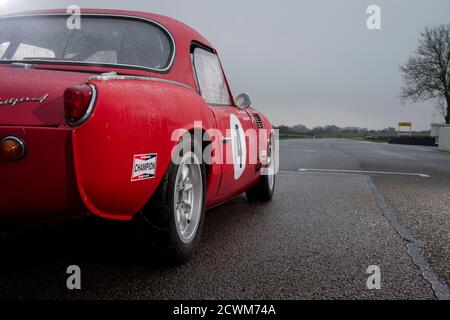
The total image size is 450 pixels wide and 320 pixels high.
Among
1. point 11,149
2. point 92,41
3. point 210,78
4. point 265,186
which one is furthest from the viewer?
point 265,186

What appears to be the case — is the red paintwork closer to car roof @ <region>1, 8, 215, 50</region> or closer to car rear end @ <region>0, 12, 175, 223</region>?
car rear end @ <region>0, 12, 175, 223</region>

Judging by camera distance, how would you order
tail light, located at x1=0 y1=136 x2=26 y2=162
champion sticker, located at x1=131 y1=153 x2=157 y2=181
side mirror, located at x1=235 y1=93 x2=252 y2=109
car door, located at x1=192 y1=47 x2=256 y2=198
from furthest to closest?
side mirror, located at x1=235 y1=93 x2=252 y2=109 < car door, located at x1=192 y1=47 x2=256 y2=198 < champion sticker, located at x1=131 y1=153 x2=157 y2=181 < tail light, located at x1=0 y1=136 x2=26 y2=162

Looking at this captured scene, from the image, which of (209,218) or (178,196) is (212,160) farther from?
(209,218)

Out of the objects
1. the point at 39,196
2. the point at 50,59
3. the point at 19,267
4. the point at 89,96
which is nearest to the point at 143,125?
the point at 89,96

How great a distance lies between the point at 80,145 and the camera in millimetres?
2195

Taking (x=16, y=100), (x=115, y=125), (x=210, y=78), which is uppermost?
(x=210, y=78)

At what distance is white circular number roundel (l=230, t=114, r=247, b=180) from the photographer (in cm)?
392

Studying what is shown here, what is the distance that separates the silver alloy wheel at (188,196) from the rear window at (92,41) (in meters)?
0.64

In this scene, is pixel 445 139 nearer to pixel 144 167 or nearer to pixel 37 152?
pixel 144 167

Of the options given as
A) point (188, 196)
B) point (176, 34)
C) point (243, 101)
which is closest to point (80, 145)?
point (188, 196)

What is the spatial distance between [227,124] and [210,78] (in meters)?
0.46

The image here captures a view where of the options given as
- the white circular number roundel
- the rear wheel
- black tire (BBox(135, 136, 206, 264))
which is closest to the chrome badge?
black tire (BBox(135, 136, 206, 264))

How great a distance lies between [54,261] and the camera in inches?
116

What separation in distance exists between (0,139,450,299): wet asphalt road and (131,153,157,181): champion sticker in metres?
0.45
